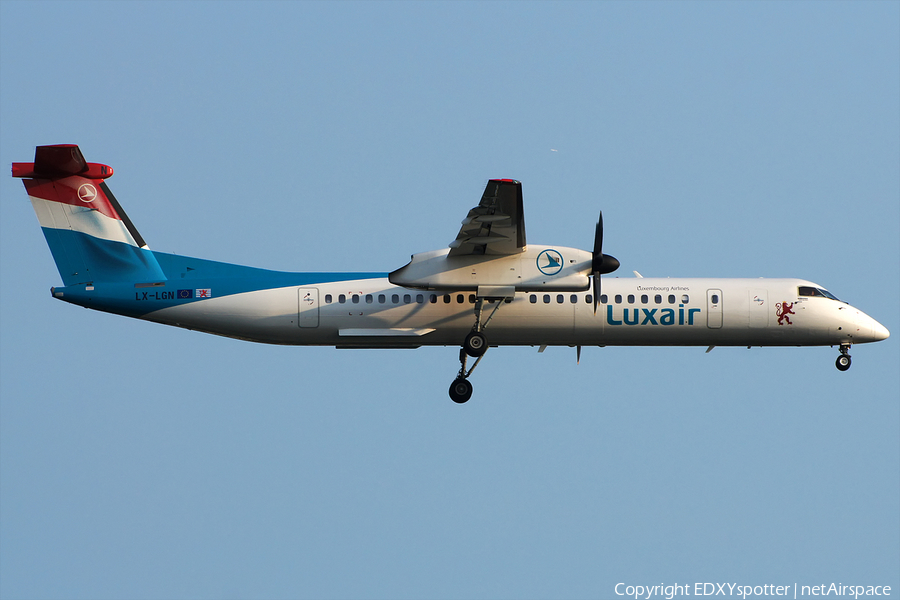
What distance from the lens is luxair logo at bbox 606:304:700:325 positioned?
24.0 metres

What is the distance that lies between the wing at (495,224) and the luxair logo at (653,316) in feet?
11.4

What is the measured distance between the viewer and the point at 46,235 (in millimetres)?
22750

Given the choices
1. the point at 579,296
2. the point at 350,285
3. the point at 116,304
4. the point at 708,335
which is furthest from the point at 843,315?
the point at 116,304

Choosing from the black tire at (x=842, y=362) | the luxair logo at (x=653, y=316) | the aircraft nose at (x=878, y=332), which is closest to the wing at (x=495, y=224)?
the luxair logo at (x=653, y=316)

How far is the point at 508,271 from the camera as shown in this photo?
22062mm

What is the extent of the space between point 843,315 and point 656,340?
4.65 meters

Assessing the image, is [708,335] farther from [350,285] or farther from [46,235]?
[46,235]

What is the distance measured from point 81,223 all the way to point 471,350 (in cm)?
917

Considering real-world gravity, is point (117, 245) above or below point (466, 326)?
above

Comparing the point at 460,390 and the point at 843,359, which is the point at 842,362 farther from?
the point at 460,390

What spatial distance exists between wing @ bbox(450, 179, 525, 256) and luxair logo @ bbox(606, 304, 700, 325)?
3.47 meters

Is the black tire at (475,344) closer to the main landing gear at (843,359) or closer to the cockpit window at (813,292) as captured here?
the cockpit window at (813,292)

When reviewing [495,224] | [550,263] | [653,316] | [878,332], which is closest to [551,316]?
[550,263]

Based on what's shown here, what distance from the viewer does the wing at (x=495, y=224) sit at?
20047mm
